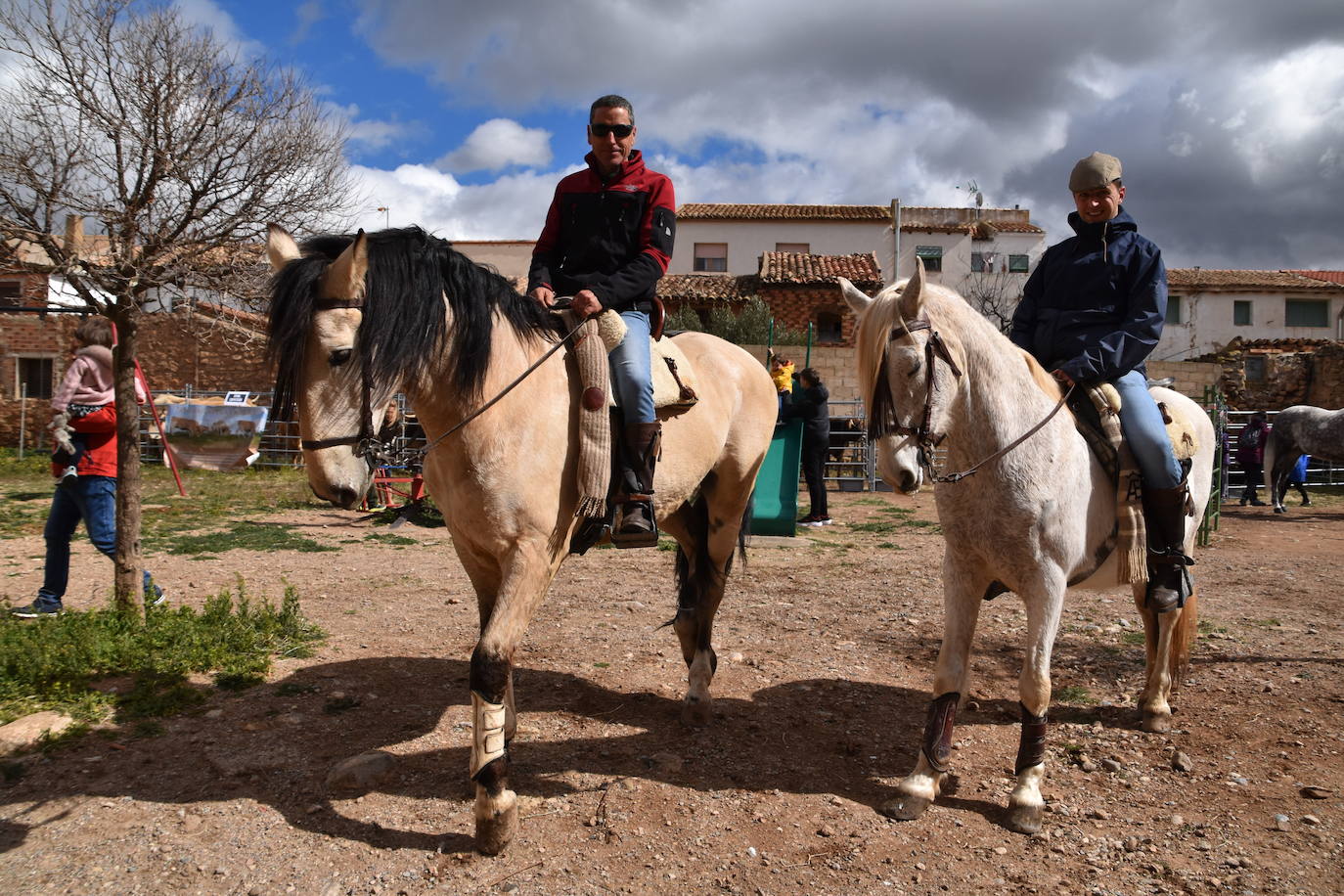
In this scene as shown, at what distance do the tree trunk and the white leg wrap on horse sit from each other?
307cm

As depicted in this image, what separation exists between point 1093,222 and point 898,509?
9394 millimetres

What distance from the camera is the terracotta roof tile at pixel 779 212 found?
38.4 metres

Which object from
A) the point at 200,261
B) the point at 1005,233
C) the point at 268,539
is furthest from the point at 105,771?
the point at 1005,233

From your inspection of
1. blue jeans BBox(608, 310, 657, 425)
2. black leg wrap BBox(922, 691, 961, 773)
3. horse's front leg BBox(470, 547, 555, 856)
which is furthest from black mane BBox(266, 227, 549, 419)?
black leg wrap BBox(922, 691, 961, 773)

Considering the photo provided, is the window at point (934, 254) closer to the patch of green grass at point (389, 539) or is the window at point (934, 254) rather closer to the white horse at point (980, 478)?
the patch of green grass at point (389, 539)

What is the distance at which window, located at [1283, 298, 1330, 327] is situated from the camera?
4256cm

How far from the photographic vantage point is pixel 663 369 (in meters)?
3.78

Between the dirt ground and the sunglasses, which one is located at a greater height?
the sunglasses

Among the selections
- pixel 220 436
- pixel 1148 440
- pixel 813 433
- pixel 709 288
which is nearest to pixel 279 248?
pixel 1148 440

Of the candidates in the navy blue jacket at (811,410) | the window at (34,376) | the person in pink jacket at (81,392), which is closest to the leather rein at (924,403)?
the person in pink jacket at (81,392)

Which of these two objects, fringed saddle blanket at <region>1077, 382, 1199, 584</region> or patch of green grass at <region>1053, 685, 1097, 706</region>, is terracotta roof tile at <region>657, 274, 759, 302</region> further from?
fringed saddle blanket at <region>1077, 382, 1199, 584</region>

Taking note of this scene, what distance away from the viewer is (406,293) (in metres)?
2.86

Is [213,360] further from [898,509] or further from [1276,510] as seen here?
[1276,510]

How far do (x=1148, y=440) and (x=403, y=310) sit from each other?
3.11 metres
